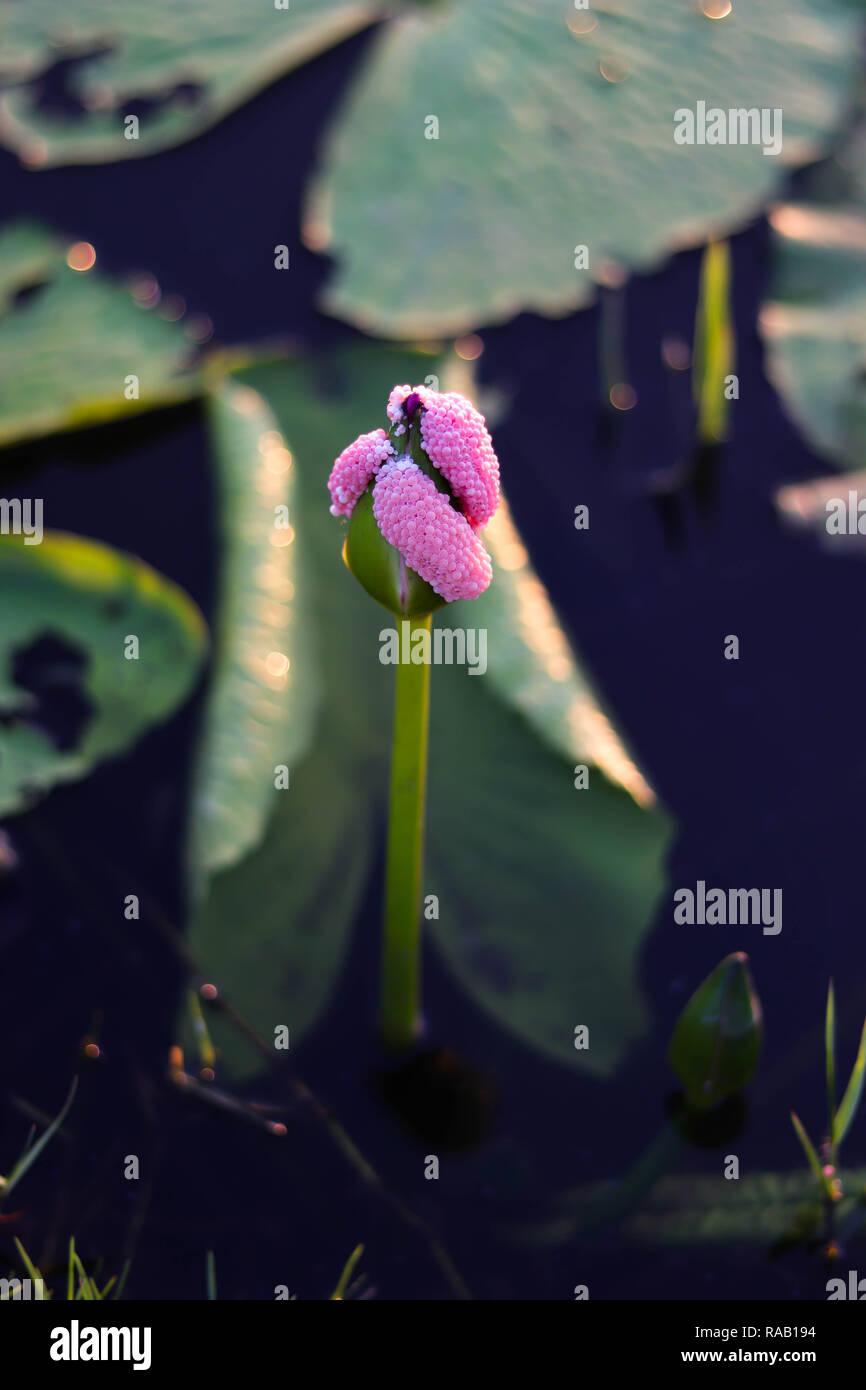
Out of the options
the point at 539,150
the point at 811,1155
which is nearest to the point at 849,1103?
the point at 811,1155

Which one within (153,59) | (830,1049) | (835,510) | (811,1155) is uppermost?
(153,59)

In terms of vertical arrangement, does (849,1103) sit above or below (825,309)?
below

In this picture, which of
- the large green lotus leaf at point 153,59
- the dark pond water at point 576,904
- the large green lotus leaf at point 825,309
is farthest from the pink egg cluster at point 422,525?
the large green lotus leaf at point 153,59

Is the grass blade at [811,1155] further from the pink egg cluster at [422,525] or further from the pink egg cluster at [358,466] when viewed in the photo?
the pink egg cluster at [358,466]

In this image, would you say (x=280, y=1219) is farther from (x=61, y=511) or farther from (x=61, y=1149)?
(x=61, y=511)

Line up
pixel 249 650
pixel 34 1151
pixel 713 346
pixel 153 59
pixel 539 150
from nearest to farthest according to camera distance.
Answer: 1. pixel 34 1151
2. pixel 249 650
3. pixel 713 346
4. pixel 539 150
5. pixel 153 59

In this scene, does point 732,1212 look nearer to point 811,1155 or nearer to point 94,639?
point 811,1155
